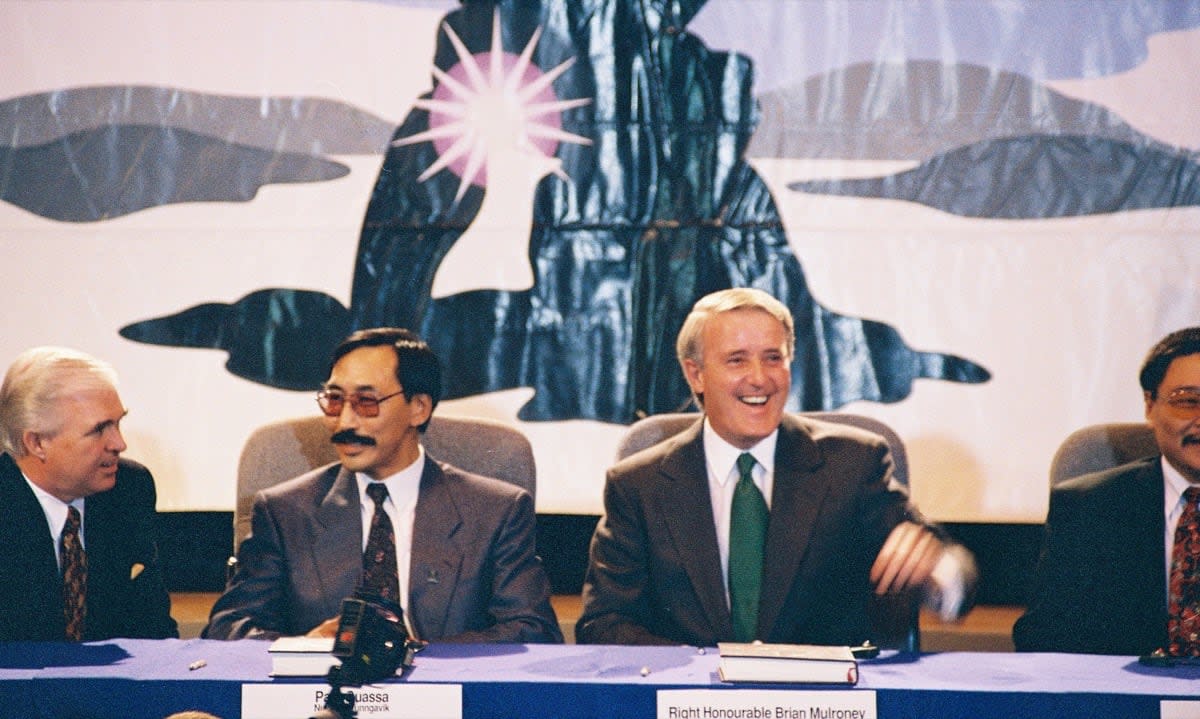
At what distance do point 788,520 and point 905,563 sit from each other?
1.22 feet

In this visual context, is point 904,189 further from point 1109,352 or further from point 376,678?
point 376,678

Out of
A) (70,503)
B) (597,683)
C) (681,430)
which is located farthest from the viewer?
(681,430)

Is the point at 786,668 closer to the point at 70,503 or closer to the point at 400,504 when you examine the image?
the point at 400,504

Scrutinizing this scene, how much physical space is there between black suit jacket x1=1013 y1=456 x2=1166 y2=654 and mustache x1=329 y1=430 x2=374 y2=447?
4.82 feet

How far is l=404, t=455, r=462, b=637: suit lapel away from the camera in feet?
8.80

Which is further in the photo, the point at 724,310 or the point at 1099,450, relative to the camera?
the point at 1099,450

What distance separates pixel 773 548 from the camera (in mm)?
2553

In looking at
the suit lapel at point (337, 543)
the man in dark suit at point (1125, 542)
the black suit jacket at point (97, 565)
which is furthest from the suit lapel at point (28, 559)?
the man in dark suit at point (1125, 542)

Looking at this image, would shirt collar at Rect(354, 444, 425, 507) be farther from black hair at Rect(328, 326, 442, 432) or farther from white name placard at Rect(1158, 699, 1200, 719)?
white name placard at Rect(1158, 699, 1200, 719)

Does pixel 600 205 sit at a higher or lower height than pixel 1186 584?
higher

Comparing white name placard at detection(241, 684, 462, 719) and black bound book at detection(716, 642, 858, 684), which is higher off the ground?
black bound book at detection(716, 642, 858, 684)

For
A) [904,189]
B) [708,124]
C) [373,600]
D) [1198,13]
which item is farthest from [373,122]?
[1198,13]

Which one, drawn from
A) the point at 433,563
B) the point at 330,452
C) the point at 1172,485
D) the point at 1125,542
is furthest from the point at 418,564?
the point at 1172,485

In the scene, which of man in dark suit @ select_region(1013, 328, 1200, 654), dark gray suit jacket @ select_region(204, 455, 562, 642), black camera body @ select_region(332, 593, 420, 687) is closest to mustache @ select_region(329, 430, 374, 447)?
dark gray suit jacket @ select_region(204, 455, 562, 642)
